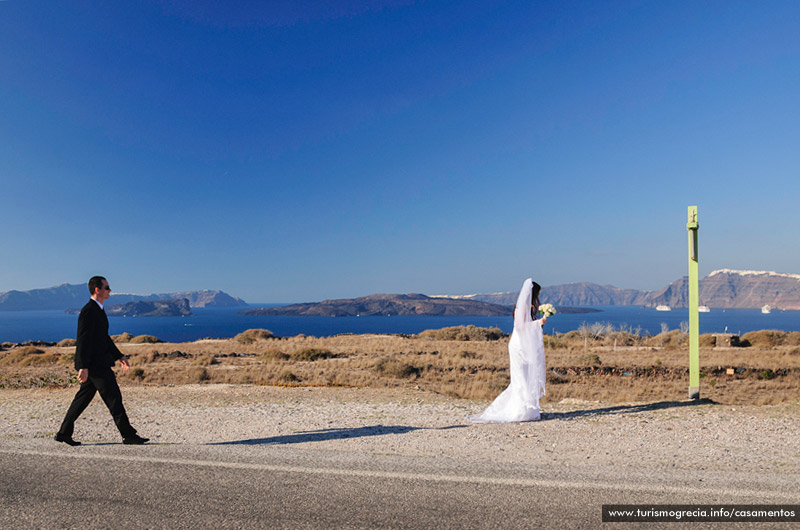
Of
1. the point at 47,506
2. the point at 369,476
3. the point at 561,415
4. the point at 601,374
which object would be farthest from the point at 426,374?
the point at 47,506

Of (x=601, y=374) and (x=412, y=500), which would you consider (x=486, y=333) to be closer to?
(x=601, y=374)

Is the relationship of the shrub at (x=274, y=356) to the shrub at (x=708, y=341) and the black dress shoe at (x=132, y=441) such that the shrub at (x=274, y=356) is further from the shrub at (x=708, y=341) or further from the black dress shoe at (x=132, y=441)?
the shrub at (x=708, y=341)

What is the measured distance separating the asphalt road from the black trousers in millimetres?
549

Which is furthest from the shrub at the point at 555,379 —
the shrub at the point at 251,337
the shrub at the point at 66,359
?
the shrub at the point at 251,337

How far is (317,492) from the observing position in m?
4.34

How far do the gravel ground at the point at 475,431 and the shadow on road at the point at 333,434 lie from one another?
1 cm

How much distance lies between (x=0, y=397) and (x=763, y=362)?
29609 mm

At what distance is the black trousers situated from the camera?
6.04 meters

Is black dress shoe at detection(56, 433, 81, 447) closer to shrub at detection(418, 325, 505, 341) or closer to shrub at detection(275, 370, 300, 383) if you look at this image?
shrub at detection(275, 370, 300, 383)

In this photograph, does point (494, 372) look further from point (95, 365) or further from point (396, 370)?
point (95, 365)

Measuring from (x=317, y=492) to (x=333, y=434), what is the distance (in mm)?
2931

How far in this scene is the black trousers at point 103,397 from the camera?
604 cm

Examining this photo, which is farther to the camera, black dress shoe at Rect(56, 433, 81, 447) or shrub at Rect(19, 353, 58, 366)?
shrub at Rect(19, 353, 58, 366)

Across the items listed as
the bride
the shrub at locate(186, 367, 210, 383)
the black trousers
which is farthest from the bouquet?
the shrub at locate(186, 367, 210, 383)
